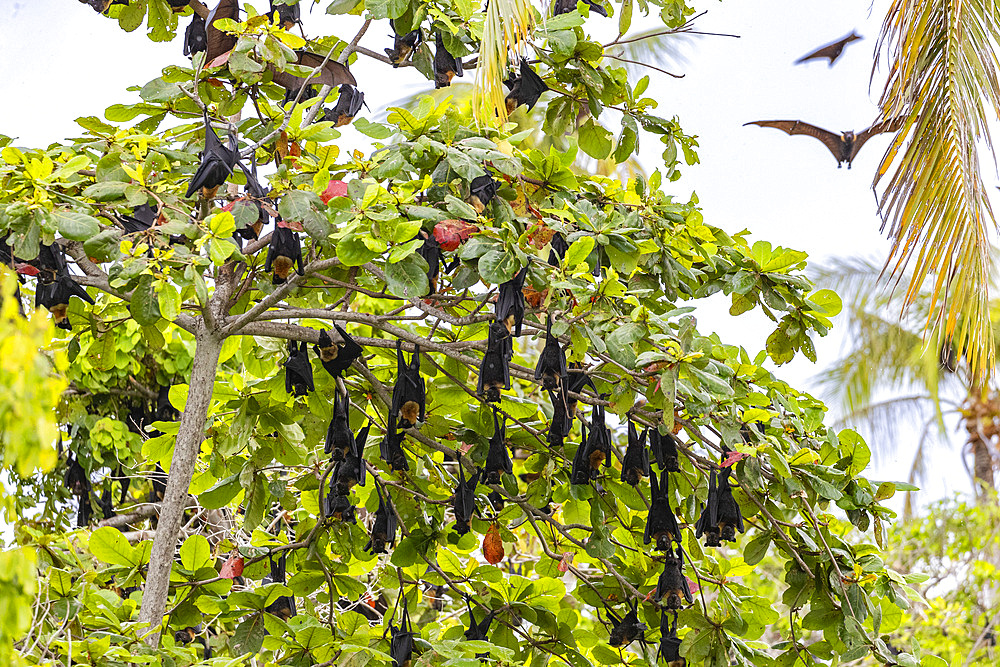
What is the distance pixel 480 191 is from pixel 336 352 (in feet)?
2.16

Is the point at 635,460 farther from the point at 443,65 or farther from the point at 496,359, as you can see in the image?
the point at 443,65

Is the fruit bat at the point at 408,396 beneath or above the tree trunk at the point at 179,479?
above

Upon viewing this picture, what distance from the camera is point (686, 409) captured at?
227 cm

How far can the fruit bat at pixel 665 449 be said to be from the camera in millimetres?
2496

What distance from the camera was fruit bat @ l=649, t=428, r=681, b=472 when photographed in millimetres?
2496

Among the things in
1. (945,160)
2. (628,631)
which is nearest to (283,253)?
(628,631)

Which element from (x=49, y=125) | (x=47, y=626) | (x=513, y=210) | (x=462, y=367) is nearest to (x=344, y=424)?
(x=462, y=367)

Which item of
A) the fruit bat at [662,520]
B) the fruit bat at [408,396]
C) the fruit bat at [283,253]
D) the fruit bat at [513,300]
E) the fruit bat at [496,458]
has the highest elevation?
the fruit bat at [283,253]

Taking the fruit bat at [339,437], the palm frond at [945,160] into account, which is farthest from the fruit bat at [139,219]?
the palm frond at [945,160]

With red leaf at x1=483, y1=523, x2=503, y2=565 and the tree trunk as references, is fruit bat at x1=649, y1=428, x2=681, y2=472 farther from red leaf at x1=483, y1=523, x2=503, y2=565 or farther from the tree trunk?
the tree trunk

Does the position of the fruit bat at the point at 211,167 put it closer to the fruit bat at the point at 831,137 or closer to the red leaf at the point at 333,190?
the red leaf at the point at 333,190

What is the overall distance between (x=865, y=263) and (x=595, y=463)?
9.74 m

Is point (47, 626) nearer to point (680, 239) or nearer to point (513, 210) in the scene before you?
point (513, 210)

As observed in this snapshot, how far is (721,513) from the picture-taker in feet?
7.92
